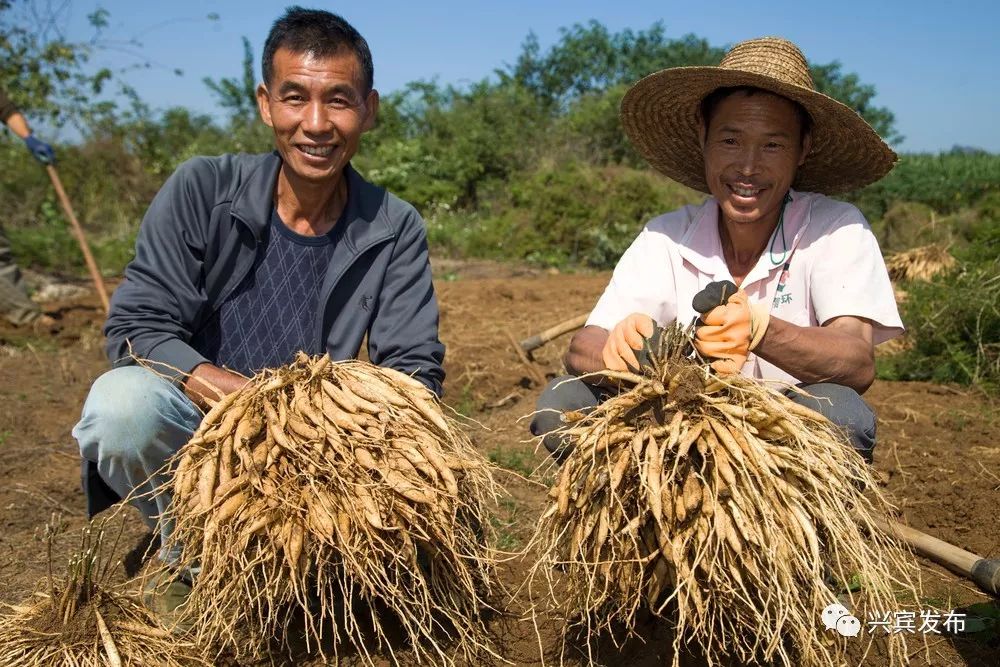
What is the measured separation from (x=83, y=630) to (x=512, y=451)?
2336 millimetres

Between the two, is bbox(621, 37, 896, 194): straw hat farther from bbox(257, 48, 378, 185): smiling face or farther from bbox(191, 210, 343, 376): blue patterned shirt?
bbox(191, 210, 343, 376): blue patterned shirt

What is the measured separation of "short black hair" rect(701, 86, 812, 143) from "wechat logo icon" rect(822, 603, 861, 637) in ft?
4.88

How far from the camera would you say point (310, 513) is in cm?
197

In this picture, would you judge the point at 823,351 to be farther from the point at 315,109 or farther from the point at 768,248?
the point at 315,109

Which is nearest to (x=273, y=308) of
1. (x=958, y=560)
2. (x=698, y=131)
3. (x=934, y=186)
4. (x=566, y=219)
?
(x=698, y=131)

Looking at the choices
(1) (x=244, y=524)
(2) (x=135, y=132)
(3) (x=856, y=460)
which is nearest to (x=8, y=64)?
(2) (x=135, y=132)

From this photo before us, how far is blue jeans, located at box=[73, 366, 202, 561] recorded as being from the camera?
235 centimetres

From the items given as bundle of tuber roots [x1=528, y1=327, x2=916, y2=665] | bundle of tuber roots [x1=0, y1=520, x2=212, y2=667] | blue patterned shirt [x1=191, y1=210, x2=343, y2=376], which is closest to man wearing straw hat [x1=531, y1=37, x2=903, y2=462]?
bundle of tuber roots [x1=528, y1=327, x2=916, y2=665]

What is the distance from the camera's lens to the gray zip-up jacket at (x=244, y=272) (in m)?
2.59

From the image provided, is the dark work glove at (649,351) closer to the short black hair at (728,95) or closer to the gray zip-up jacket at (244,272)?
the gray zip-up jacket at (244,272)

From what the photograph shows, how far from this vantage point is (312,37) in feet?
8.68

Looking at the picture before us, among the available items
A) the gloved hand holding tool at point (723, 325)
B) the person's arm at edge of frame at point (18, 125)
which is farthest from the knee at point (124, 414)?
the person's arm at edge of frame at point (18, 125)

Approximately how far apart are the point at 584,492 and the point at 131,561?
72.7 inches

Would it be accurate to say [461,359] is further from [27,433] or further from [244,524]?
[244,524]
